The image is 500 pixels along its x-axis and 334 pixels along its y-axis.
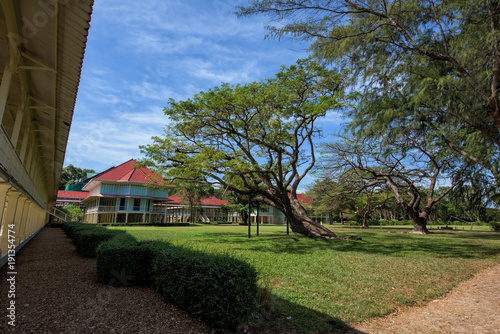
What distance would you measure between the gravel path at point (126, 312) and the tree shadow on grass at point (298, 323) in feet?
0.32

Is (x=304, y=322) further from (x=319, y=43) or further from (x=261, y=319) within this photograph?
(x=319, y=43)

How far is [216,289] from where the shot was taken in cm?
337

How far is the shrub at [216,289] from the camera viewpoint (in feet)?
11.0

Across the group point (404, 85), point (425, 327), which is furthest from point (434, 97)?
point (425, 327)

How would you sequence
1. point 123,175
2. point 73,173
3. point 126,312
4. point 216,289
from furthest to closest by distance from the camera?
1. point 73,173
2. point 123,175
3. point 126,312
4. point 216,289

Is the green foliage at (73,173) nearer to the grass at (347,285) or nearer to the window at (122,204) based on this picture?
the window at (122,204)

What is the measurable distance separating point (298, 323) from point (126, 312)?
2.53 m

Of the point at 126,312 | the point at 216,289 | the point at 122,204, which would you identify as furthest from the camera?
the point at 122,204

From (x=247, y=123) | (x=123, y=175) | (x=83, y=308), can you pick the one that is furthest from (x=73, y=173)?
(x=83, y=308)

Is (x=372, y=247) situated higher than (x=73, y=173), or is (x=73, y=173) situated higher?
(x=73, y=173)

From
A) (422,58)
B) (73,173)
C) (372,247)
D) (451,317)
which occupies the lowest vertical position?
(451,317)

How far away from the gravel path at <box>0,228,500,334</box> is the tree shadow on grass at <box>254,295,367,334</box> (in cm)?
10

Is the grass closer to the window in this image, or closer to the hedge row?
the hedge row

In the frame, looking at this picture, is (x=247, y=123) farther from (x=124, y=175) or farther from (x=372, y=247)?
(x=124, y=175)
